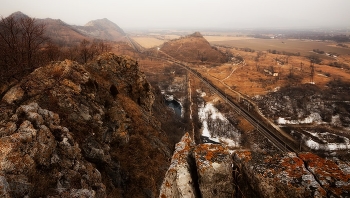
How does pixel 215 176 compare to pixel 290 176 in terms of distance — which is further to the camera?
pixel 215 176

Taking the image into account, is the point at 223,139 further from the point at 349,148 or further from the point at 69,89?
the point at 69,89

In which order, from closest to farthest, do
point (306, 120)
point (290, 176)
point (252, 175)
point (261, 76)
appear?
point (290, 176) < point (252, 175) < point (306, 120) < point (261, 76)

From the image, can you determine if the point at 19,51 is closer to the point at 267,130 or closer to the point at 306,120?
the point at 267,130

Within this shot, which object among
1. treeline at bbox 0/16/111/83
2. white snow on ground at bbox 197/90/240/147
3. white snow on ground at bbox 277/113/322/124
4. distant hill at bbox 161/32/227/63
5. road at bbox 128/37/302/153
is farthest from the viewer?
distant hill at bbox 161/32/227/63

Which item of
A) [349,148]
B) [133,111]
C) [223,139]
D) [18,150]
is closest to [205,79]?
[223,139]

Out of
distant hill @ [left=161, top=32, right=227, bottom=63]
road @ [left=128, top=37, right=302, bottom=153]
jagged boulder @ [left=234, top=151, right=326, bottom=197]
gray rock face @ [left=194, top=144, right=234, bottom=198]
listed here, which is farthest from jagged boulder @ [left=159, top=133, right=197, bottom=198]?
distant hill @ [left=161, top=32, right=227, bottom=63]

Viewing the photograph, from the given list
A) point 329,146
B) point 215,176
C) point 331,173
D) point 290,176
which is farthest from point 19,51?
point 329,146

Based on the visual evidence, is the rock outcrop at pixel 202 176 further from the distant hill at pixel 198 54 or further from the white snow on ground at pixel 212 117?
the distant hill at pixel 198 54

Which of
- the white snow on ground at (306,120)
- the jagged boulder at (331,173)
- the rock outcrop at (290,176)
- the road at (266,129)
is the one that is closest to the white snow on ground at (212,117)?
the road at (266,129)

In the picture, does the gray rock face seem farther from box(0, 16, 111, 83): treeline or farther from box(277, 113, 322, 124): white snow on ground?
box(277, 113, 322, 124): white snow on ground

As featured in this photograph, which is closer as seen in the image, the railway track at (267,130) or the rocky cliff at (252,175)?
the rocky cliff at (252,175)
